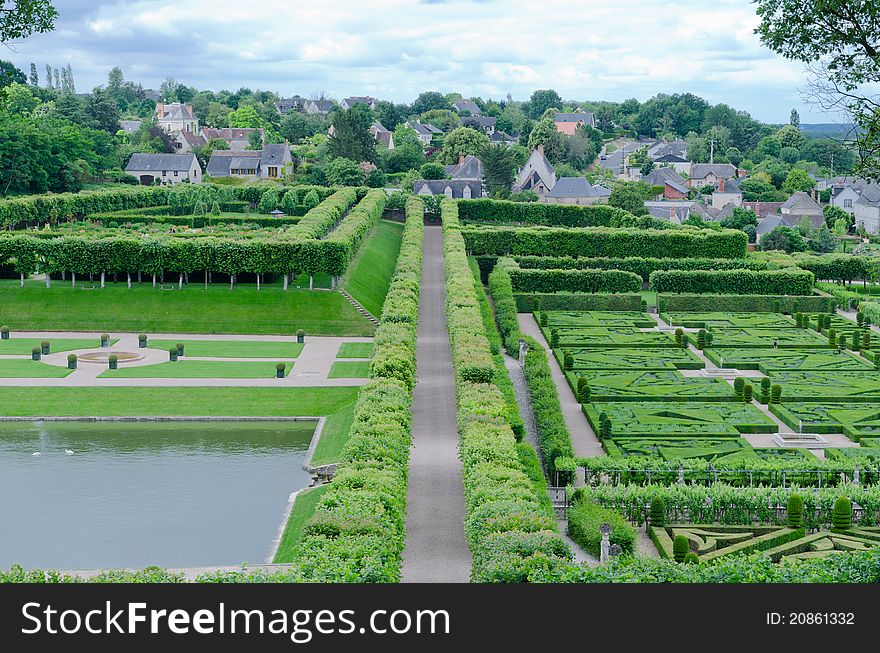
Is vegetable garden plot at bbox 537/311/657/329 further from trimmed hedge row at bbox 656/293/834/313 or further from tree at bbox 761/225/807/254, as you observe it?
tree at bbox 761/225/807/254

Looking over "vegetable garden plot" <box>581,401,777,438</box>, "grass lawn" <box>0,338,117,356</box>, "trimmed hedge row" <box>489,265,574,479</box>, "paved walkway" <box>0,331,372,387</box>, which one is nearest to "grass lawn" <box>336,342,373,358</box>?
"paved walkway" <box>0,331,372,387</box>

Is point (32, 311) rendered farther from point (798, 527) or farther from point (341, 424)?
point (798, 527)

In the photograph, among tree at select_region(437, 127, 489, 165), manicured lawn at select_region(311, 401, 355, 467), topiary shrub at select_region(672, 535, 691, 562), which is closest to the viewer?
topiary shrub at select_region(672, 535, 691, 562)

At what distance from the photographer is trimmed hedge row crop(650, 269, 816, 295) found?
80875 mm

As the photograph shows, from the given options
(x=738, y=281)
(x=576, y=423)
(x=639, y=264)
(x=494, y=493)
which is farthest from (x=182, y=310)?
(x=494, y=493)

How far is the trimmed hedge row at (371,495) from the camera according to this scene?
23141mm

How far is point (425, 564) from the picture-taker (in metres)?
27.4

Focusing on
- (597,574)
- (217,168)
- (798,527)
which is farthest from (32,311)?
(217,168)

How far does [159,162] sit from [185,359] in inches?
3807

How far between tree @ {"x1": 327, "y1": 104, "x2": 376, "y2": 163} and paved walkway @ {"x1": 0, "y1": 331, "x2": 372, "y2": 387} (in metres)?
81.1

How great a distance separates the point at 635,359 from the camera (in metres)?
Result: 59.3

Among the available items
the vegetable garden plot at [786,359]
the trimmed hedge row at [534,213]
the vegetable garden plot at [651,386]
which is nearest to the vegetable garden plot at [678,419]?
the vegetable garden plot at [651,386]

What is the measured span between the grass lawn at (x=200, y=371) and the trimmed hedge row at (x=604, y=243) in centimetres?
A: 3935

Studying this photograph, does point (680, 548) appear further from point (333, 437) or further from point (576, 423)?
point (333, 437)
